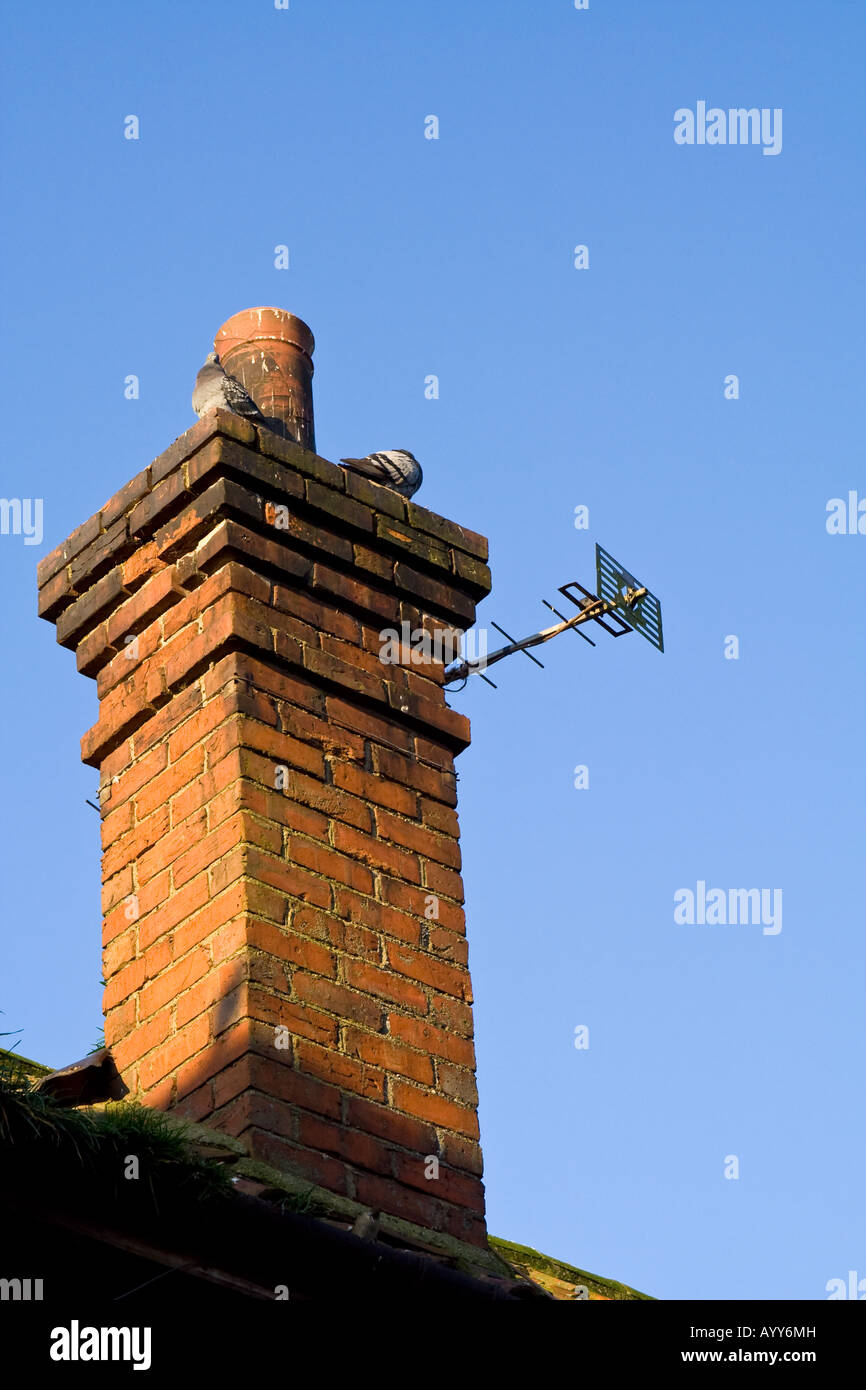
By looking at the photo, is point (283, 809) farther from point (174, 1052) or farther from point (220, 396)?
point (220, 396)

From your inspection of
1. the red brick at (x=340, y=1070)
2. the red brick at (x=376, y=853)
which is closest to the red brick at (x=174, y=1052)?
the red brick at (x=340, y=1070)

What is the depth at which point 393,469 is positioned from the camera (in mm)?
6266

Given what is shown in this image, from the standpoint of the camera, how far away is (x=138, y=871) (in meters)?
→ 5.56

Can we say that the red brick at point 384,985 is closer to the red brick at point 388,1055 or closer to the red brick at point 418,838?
the red brick at point 388,1055

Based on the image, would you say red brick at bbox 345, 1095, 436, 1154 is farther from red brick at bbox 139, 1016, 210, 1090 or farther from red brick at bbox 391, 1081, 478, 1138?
red brick at bbox 139, 1016, 210, 1090

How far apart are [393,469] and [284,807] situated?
4.32 feet

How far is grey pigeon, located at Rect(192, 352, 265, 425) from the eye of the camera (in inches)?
236

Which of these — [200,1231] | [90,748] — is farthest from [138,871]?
[200,1231]

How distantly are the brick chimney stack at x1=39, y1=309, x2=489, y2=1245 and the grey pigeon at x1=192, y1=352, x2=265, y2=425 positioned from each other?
149mm

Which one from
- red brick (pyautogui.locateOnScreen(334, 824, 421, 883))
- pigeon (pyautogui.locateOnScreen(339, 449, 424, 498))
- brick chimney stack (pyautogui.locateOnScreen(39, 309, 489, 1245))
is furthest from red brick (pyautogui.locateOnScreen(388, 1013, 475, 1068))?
pigeon (pyautogui.locateOnScreen(339, 449, 424, 498))

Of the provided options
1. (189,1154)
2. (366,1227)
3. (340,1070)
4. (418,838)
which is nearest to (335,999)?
(340,1070)

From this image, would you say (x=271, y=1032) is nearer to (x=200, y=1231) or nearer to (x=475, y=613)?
(x=200, y=1231)
